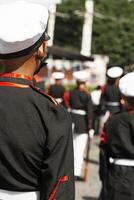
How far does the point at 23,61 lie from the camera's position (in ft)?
8.20

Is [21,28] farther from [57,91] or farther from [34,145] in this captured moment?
[57,91]

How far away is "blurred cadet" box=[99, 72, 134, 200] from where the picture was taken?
14.0 feet

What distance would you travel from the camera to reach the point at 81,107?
30.1ft

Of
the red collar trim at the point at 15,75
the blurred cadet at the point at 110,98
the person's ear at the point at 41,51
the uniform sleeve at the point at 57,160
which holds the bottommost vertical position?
the blurred cadet at the point at 110,98

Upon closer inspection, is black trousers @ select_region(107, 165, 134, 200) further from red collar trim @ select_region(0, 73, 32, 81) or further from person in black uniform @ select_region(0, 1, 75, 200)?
red collar trim @ select_region(0, 73, 32, 81)

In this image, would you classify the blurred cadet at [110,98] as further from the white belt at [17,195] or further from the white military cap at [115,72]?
the white belt at [17,195]

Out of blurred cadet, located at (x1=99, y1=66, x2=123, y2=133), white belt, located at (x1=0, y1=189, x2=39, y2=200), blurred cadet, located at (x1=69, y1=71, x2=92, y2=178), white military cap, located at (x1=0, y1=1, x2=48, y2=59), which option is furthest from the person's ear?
blurred cadet, located at (x1=99, y1=66, x2=123, y2=133)

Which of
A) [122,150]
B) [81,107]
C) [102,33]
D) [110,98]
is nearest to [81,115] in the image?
[81,107]

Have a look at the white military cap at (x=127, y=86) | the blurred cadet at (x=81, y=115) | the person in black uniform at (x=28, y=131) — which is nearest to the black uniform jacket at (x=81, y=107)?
the blurred cadet at (x=81, y=115)

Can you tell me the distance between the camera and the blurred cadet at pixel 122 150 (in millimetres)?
4273

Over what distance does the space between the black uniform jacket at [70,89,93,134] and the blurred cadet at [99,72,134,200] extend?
458 centimetres

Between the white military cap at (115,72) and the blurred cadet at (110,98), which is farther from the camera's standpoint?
the blurred cadet at (110,98)

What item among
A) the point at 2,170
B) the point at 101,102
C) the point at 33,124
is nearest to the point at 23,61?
the point at 33,124

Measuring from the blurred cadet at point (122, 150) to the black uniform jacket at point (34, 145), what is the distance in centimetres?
188
